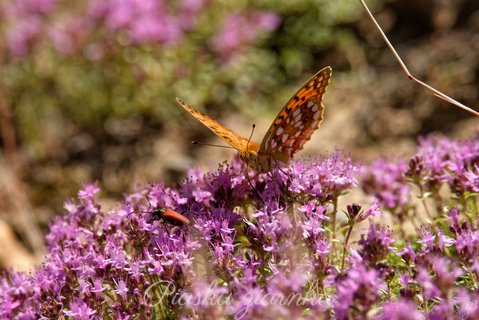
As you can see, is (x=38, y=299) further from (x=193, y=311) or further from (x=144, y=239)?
(x=193, y=311)

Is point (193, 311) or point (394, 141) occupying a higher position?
point (394, 141)

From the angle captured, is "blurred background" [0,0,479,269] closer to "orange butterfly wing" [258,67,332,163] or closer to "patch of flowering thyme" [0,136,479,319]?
"orange butterfly wing" [258,67,332,163]

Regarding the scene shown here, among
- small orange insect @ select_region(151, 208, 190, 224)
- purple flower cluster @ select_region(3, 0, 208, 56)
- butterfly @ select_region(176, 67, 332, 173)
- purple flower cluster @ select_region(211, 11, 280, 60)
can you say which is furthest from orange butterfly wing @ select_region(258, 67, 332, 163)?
purple flower cluster @ select_region(211, 11, 280, 60)

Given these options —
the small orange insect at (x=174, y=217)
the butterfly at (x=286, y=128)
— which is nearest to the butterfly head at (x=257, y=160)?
the butterfly at (x=286, y=128)

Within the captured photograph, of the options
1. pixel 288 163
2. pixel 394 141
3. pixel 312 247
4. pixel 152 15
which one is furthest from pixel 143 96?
pixel 312 247

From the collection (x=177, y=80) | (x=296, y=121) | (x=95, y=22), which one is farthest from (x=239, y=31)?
(x=296, y=121)

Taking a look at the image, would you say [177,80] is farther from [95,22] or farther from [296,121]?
[296,121]
